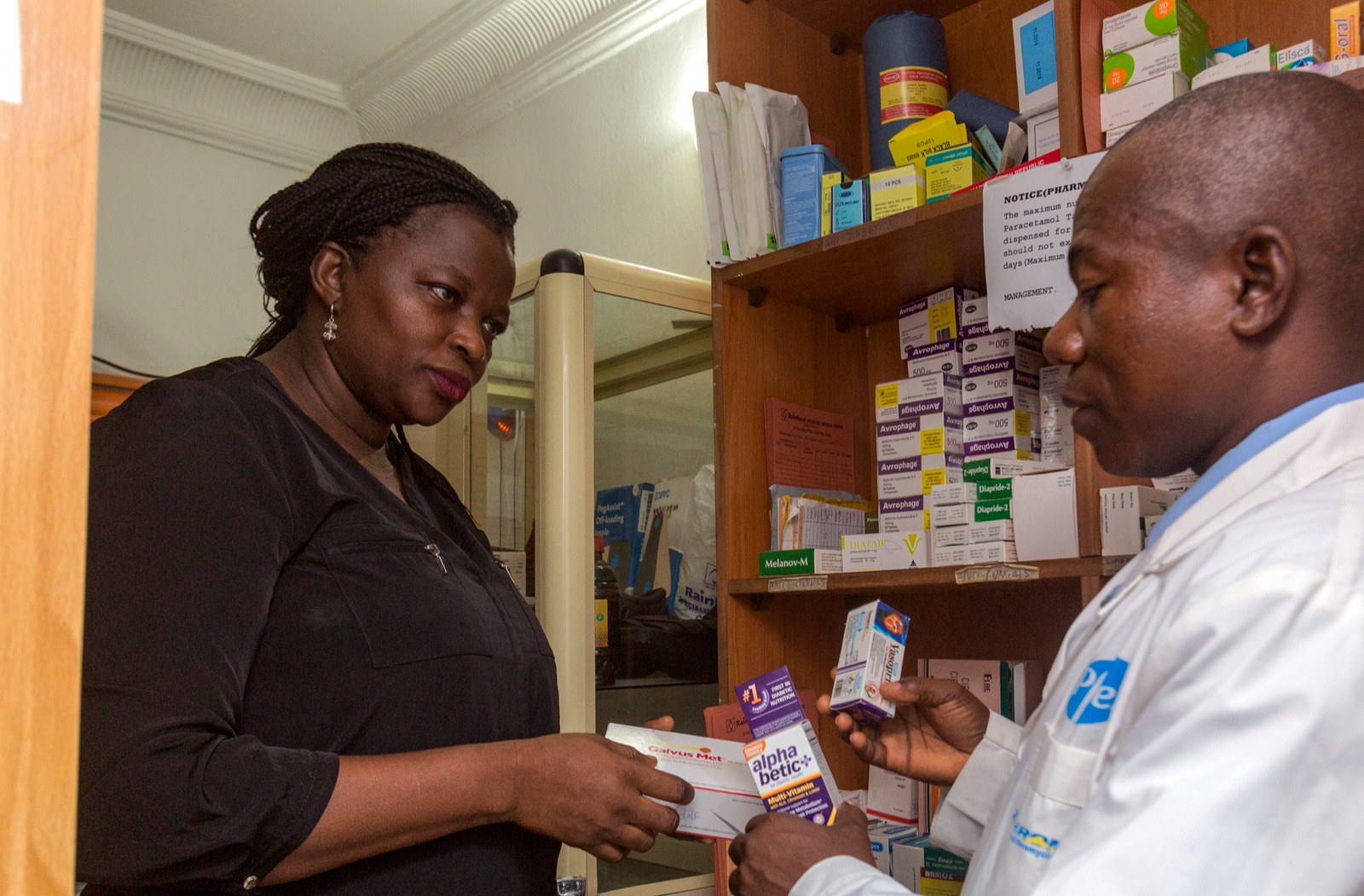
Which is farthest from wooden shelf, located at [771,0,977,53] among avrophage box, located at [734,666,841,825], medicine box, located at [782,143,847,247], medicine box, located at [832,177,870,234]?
avrophage box, located at [734,666,841,825]

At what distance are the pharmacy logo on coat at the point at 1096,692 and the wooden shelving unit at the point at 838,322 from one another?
858 mm

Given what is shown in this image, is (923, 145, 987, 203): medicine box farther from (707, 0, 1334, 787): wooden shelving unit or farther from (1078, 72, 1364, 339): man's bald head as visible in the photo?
(1078, 72, 1364, 339): man's bald head

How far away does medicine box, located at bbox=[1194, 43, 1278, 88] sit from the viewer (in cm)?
149

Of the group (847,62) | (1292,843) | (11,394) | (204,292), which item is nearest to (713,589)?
(847,62)

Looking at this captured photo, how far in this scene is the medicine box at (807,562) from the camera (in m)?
1.89

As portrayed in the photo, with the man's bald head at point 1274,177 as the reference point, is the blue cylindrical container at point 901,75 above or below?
above

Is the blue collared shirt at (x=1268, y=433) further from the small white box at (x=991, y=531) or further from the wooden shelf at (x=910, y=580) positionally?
the small white box at (x=991, y=531)

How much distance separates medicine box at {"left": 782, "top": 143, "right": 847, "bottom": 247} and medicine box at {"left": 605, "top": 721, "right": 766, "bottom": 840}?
3.20 feet

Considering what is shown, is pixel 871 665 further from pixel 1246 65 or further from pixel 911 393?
pixel 1246 65

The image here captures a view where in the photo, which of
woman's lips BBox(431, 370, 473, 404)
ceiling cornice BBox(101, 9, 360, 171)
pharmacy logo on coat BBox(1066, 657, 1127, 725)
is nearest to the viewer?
pharmacy logo on coat BBox(1066, 657, 1127, 725)

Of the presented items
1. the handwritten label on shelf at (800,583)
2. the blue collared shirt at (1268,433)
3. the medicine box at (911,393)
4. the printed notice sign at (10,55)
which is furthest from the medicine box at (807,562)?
the printed notice sign at (10,55)

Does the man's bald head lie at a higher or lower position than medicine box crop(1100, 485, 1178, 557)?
higher

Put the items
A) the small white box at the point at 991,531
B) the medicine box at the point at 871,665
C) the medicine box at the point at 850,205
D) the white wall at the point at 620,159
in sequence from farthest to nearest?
the white wall at the point at 620,159 < the medicine box at the point at 850,205 < the small white box at the point at 991,531 < the medicine box at the point at 871,665

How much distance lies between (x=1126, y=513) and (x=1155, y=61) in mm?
644
